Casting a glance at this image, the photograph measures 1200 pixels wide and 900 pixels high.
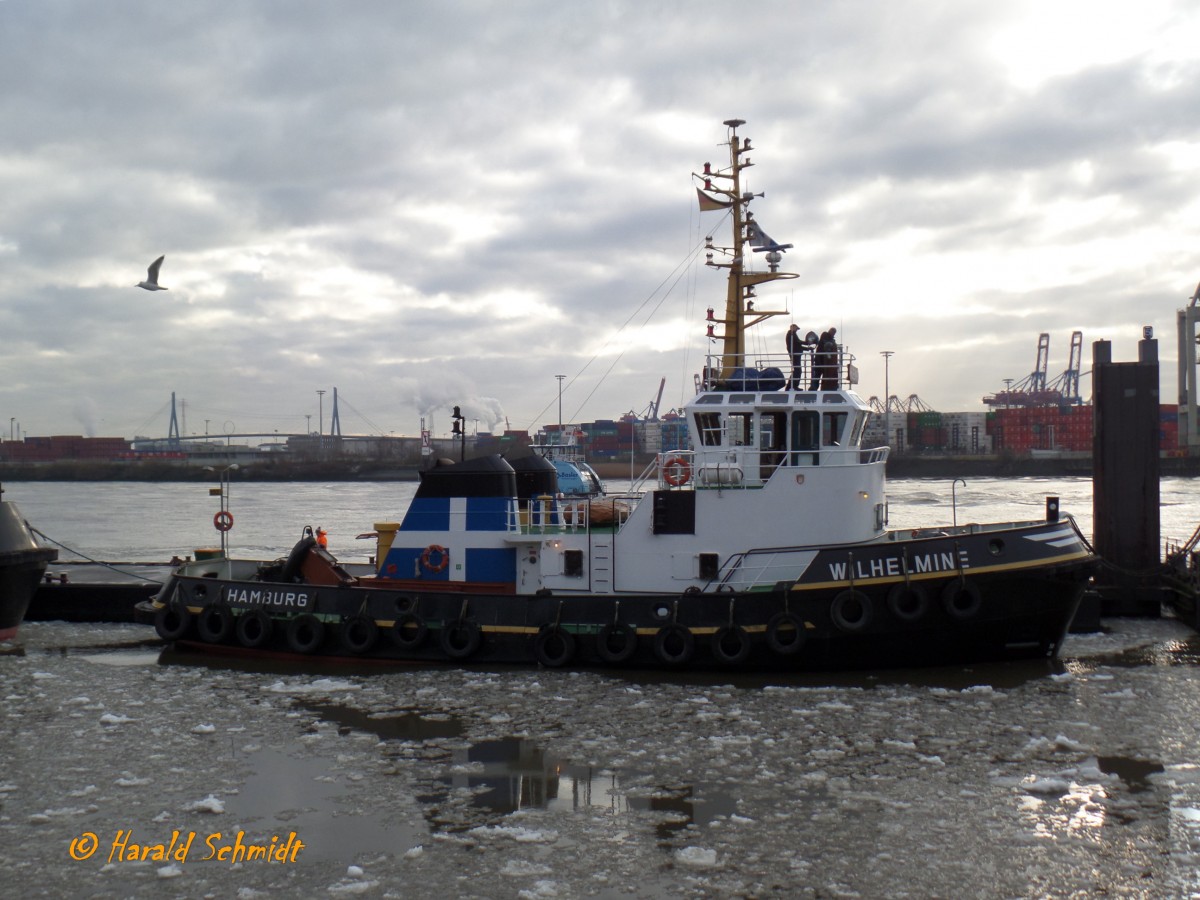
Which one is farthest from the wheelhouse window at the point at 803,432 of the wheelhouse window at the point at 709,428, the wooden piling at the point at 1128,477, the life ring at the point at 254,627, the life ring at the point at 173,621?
the life ring at the point at 173,621

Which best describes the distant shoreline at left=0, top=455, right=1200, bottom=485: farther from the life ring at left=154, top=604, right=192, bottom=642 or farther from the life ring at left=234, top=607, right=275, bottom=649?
the life ring at left=234, top=607, right=275, bottom=649

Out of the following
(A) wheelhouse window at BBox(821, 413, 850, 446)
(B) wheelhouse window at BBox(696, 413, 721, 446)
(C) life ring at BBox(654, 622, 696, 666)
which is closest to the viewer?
(C) life ring at BBox(654, 622, 696, 666)

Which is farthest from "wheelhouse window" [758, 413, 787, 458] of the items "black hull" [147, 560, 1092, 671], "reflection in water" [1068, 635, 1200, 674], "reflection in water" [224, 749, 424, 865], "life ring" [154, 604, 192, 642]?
"life ring" [154, 604, 192, 642]

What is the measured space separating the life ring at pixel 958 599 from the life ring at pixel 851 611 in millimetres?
824

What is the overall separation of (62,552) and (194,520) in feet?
44.2

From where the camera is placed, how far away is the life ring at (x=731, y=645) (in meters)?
10.9

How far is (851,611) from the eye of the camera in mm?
10742

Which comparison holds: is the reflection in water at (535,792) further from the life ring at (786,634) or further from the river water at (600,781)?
the life ring at (786,634)

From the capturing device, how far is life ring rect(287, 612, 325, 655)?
1212 cm

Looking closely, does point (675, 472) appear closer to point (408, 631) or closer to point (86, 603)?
point (408, 631)

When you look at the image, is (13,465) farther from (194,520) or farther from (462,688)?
(462,688)

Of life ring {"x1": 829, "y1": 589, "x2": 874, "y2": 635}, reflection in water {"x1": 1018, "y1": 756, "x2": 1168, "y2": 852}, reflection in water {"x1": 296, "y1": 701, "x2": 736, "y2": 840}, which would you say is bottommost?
reflection in water {"x1": 296, "y1": 701, "x2": 736, "y2": 840}

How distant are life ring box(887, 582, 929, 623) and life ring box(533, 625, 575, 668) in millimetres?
3659

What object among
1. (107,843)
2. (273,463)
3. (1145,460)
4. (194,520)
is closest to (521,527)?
(107,843)
